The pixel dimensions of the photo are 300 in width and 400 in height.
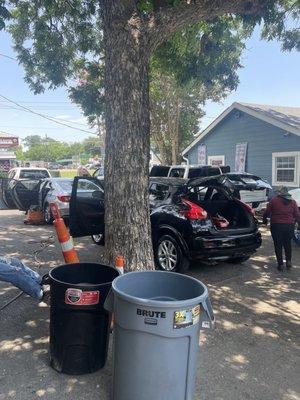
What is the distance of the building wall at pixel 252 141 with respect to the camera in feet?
47.6

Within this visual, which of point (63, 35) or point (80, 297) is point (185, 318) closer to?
point (80, 297)

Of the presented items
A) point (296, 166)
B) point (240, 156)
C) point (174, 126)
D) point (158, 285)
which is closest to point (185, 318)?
point (158, 285)

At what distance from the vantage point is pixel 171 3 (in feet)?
15.6

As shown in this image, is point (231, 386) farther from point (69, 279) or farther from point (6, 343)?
point (6, 343)

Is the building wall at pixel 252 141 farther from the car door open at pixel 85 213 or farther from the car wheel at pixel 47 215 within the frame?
the car door open at pixel 85 213

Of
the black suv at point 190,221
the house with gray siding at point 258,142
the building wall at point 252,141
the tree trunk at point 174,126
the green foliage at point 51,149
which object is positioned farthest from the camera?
the green foliage at point 51,149

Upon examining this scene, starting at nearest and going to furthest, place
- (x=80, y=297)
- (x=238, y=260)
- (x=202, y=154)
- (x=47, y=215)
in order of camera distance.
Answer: (x=80, y=297)
(x=238, y=260)
(x=47, y=215)
(x=202, y=154)

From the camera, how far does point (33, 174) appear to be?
722 inches

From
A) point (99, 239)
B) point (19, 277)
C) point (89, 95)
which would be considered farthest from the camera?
point (89, 95)

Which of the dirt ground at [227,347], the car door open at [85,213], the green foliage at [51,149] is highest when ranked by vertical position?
the green foliage at [51,149]

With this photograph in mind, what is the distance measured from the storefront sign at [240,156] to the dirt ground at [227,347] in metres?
9.87

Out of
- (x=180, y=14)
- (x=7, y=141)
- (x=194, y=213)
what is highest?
(x=7, y=141)

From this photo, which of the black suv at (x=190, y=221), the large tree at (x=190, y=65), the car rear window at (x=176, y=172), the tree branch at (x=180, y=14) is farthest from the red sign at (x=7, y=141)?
the tree branch at (x=180, y=14)

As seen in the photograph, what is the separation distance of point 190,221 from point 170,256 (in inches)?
30.8
